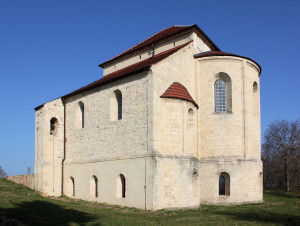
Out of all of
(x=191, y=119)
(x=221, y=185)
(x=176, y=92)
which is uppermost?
(x=176, y=92)

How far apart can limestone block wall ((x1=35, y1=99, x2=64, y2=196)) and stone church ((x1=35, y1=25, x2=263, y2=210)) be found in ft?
0.25

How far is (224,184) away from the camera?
20328 millimetres

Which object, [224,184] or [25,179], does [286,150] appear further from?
[25,179]

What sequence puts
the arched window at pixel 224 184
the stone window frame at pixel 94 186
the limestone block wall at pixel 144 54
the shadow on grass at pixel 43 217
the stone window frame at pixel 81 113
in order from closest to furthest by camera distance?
1. the shadow on grass at pixel 43 217
2. the arched window at pixel 224 184
3. the stone window frame at pixel 94 186
4. the limestone block wall at pixel 144 54
5. the stone window frame at pixel 81 113

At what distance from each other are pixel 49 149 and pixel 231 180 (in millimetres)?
13575

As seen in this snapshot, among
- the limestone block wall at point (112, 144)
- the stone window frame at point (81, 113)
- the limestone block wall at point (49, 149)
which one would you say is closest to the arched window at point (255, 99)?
the limestone block wall at point (112, 144)

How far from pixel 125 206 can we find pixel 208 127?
7.76 meters

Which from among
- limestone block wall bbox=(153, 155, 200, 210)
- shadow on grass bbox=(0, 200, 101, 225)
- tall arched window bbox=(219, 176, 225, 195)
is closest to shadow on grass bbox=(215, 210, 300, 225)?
limestone block wall bbox=(153, 155, 200, 210)

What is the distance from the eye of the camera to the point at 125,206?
1766cm

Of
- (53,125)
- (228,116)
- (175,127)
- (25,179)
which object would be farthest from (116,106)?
(25,179)

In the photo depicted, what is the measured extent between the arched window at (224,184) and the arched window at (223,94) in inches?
176

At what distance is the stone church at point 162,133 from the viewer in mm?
17391

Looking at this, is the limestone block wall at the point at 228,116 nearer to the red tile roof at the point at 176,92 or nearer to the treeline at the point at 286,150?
the red tile roof at the point at 176,92

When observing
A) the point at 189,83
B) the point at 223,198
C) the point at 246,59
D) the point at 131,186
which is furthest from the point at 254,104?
the point at 131,186
